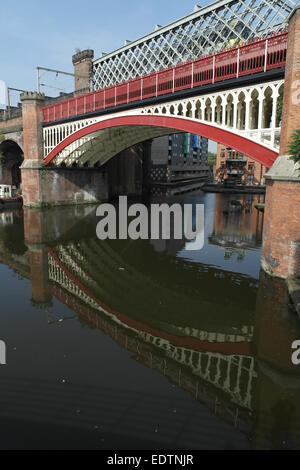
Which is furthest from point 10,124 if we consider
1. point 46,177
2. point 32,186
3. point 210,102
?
point 210,102

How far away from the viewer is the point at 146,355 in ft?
23.6

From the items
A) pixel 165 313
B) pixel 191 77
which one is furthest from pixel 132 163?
pixel 165 313

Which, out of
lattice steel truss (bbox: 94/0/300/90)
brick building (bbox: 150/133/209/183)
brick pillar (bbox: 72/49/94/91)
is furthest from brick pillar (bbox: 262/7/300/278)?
brick building (bbox: 150/133/209/183)

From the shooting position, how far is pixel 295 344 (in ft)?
24.5

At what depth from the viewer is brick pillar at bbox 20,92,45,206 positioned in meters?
28.5

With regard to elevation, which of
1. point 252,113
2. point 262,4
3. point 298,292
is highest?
point 262,4

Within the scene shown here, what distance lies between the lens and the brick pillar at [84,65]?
123 feet

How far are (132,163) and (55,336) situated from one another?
32.4 m

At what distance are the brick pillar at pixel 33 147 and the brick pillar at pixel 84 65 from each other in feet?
36.3

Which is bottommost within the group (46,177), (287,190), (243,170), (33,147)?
(287,190)

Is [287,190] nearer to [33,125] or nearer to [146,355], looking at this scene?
[146,355]

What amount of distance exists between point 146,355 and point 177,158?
8852 cm

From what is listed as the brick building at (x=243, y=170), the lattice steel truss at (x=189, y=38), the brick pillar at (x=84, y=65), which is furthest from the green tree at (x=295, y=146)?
the brick building at (x=243, y=170)
